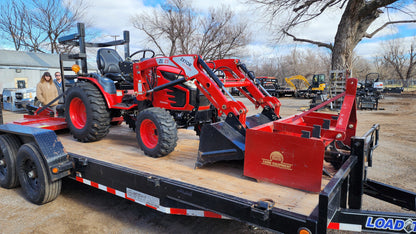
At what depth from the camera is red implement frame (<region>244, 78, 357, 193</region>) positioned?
221 centimetres

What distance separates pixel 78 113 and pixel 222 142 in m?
3.08

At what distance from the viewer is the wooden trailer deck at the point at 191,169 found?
2.26 m

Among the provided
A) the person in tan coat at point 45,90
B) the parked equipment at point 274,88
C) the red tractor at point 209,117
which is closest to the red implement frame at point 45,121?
the red tractor at point 209,117

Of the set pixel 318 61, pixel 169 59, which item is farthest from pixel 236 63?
pixel 318 61

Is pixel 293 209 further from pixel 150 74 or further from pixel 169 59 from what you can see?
pixel 150 74

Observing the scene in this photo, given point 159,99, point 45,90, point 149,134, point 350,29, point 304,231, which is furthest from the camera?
point 350,29

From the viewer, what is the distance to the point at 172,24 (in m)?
22.6

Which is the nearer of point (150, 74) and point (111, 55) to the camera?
point (150, 74)

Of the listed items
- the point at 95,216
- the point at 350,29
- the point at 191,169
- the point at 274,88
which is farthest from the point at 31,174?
the point at 274,88

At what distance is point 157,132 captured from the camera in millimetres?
3738

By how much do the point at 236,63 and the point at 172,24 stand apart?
20.0m

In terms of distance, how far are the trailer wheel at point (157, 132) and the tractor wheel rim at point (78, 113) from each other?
1518 mm

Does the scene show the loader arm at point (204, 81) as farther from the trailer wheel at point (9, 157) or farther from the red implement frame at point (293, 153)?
the trailer wheel at point (9, 157)

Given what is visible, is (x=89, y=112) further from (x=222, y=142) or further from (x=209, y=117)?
(x=222, y=142)
